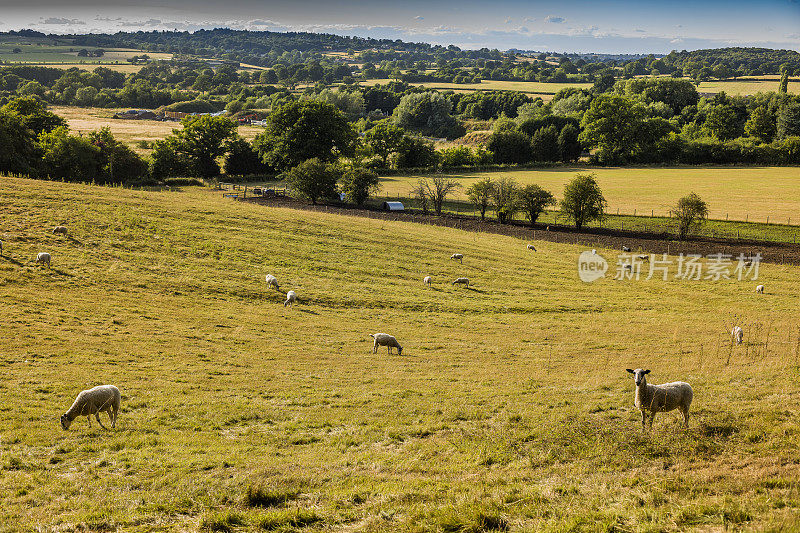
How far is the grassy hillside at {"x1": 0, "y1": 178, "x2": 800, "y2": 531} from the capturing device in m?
10.2

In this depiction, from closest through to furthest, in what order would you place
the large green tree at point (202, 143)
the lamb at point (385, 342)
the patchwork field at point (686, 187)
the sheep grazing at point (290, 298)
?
the lamb at point (385, 342) → the sheep grazing at point (290, 298) → the patchwork field at point (686, 187) → the large green tree at point (202, 143)

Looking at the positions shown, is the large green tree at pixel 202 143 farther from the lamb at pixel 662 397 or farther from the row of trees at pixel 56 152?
the lamb at pixel 662 397

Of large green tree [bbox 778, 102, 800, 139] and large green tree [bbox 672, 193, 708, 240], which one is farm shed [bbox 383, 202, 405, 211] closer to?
large green tree [bbox 672, 193, 708, 240]

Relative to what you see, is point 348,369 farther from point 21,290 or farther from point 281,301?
point 21,290

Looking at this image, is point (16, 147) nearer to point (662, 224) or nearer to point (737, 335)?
point (737, 335)

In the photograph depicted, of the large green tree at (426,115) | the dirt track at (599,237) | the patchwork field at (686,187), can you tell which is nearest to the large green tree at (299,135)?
Result: the patchwork field at (686,187)

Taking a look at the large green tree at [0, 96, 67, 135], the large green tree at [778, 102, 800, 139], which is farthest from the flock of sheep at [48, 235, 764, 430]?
the large green tree at [778, 102, 800, 139]

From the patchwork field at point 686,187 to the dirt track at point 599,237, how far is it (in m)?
13.8

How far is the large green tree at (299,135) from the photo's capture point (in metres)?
94.0

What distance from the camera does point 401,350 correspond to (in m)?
25.4

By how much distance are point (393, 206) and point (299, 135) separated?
1097 inches

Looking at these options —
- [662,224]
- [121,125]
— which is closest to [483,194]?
[662,224]

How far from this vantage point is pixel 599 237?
211 ft

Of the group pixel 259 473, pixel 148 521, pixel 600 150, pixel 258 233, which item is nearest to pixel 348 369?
pixel 259 473
